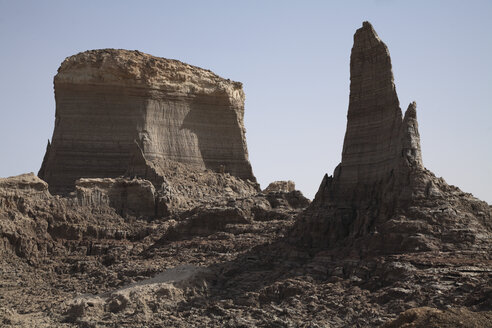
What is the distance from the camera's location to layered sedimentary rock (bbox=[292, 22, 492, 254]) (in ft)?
144

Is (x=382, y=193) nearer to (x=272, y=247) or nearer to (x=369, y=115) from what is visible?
(x=369, y=115)

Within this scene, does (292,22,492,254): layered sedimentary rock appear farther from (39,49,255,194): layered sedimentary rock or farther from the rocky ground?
(39,49,255,194): layered sedimentary rock

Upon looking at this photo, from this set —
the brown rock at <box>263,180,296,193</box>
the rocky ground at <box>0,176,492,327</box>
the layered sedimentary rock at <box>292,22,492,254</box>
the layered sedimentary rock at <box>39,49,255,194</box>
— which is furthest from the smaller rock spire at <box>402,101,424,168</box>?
the brown rock at <box>263,180,296,193</box>

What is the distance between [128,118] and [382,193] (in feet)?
76.0

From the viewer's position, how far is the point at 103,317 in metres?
46.4

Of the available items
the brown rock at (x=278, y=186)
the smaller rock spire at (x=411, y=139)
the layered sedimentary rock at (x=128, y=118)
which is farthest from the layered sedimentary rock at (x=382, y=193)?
the brown rock at (x=278, y=186)

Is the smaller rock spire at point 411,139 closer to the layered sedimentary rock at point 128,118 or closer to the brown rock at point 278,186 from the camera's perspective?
the layered sedimentary rock at point 128,118

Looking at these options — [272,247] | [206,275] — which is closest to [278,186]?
[272,247]

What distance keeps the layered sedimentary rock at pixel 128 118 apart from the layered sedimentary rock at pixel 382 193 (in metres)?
17.9

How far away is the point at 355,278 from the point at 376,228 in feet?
10.6

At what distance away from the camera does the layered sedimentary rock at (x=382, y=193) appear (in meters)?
44.0

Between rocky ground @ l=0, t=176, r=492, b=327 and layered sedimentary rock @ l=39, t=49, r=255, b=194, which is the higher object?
layered sedimentary rock @ l=39, t=49, r=255, b=194

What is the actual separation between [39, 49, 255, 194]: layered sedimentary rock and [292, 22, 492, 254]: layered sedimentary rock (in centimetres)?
1789

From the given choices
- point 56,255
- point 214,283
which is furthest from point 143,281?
point 56,255
